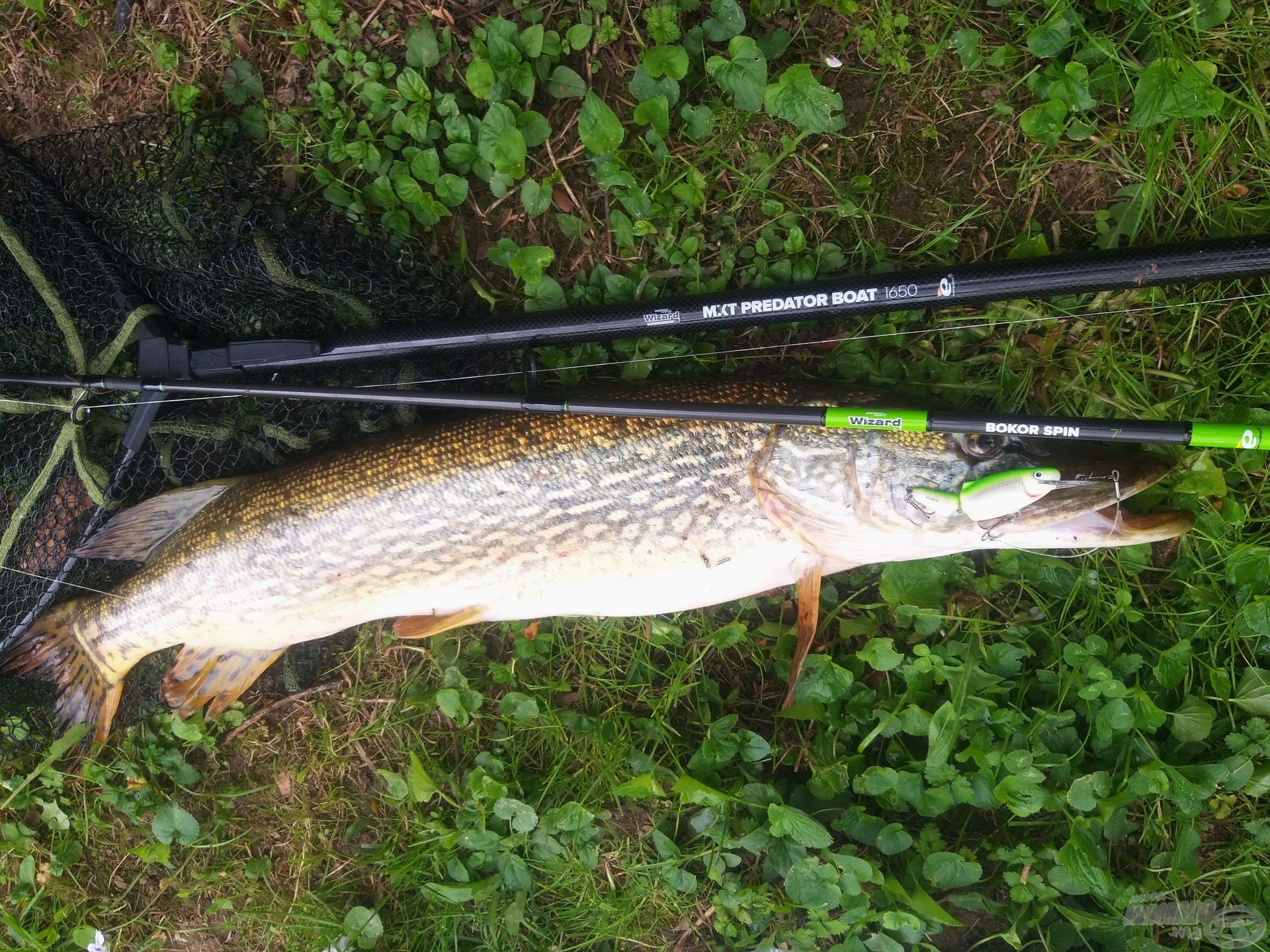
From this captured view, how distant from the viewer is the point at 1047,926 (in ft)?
5.78

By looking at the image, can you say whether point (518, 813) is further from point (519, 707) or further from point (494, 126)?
point (494, 126)

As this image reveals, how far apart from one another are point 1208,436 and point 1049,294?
0.39 metres

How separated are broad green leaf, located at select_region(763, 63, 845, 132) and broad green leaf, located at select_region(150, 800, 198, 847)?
7.63ft

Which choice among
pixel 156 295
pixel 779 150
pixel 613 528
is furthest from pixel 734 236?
pixel 156 295

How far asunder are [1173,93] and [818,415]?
3.60 feet

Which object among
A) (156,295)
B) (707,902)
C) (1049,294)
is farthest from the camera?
(707,902)

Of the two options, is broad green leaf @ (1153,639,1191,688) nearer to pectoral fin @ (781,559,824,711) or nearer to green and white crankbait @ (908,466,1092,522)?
green and white crankbait @ (908,466,1092,522)

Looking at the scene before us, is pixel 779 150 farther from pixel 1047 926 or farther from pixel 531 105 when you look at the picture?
pixel 1047 926

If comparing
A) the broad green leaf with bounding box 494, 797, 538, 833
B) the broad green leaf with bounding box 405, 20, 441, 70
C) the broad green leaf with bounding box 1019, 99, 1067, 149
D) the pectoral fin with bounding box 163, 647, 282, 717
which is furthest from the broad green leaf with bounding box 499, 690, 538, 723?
the broad green leaf with bounding box 1019, 99, 1067, 149

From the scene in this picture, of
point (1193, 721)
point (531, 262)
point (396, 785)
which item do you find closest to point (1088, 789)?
point (1193, 721)

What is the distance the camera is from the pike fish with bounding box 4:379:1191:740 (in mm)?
1496

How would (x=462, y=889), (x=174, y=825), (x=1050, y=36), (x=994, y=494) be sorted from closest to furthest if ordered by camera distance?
(x=994, y=494)
(x=1050, y=36)
(x=462, y=889)
(x=174, y=825)

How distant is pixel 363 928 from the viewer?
1.93 meters

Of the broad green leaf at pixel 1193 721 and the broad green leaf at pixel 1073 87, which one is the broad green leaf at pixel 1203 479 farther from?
the broad green leaf at pixel 1073 87
